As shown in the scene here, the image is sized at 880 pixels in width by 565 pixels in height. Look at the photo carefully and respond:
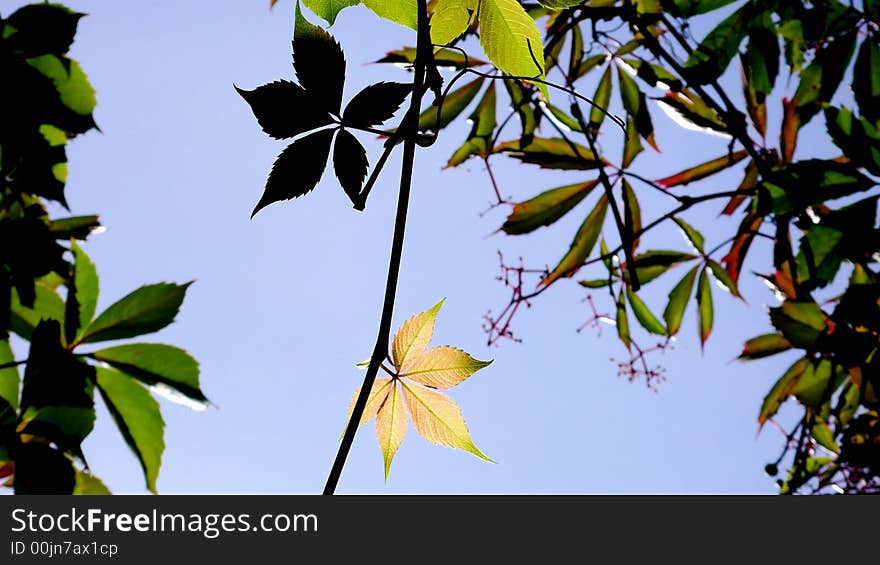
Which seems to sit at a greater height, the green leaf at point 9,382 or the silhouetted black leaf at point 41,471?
the green leaf at point 9,382

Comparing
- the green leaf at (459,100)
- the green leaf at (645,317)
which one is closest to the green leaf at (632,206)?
the green leaf at (645,317)

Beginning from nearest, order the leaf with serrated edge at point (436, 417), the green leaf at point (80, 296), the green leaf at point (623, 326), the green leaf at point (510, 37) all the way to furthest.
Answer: the green leaf at point (510, 37) → the leaf with serrated edge at point (436, 417) → the green leaf at point (80, 296) → the green leaf at point (623, 326)

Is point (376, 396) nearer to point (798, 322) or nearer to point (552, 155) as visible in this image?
point (552, 155)

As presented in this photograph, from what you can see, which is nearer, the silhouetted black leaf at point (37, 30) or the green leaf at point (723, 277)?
the silhouetted black leaf at point (37, 30)

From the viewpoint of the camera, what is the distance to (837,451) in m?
1.80

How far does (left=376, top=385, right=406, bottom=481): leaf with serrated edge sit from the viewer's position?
2.04 ft

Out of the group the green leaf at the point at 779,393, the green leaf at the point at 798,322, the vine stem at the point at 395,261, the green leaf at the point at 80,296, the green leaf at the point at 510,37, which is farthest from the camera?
the green leaf at the point at 779,393

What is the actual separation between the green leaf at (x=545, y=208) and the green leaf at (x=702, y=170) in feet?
0.57

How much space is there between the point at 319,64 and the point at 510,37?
0.50 feet

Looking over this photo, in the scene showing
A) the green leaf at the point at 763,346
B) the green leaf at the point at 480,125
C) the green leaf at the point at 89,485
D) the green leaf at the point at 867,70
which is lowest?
the green leaf at the point at 89,485

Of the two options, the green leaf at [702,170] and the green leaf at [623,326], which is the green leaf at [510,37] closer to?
the green leaf at [702,170]

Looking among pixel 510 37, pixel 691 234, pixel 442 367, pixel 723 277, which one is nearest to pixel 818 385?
pixel 723 277

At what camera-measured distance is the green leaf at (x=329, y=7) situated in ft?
1.64

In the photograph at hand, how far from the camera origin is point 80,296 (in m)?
0.88
